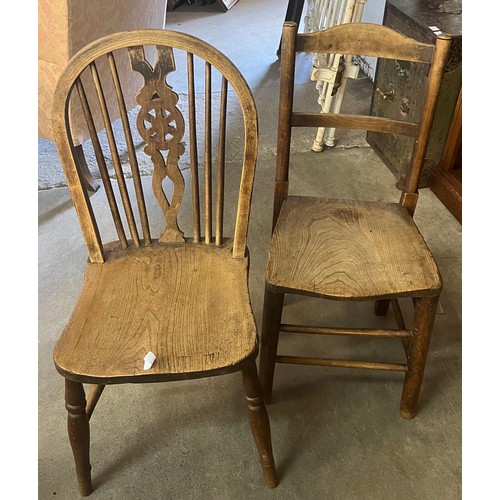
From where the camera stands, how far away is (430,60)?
1271 millimetres

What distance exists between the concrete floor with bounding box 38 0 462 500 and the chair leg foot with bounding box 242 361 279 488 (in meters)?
0.06

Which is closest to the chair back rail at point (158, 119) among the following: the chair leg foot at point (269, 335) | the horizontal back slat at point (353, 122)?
the chair leg foot at point (269, 335)

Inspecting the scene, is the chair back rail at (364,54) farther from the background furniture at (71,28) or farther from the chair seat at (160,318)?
the background furniture at (71,28)

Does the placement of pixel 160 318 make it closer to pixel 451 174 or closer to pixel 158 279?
pixel 158 279

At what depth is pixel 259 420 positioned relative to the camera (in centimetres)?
121

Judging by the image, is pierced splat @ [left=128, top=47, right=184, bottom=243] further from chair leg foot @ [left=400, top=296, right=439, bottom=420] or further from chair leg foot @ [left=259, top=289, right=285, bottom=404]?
chair leg foot @ [left=400, top=296, right=439, bottom=420]

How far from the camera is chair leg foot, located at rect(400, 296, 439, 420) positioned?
1273mm

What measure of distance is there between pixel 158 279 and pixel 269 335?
318 millimetres

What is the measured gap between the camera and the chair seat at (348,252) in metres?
1.21

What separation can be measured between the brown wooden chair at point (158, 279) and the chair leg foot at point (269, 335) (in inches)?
4.0

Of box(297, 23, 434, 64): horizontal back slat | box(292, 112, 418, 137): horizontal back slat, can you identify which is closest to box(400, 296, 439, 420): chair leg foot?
box(292, 112, 418, 137): horizontal back slat

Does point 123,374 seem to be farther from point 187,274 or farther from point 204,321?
point 187,274

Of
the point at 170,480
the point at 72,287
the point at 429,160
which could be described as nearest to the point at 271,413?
the point at 170,480

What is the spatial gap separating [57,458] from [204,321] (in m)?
0.62
